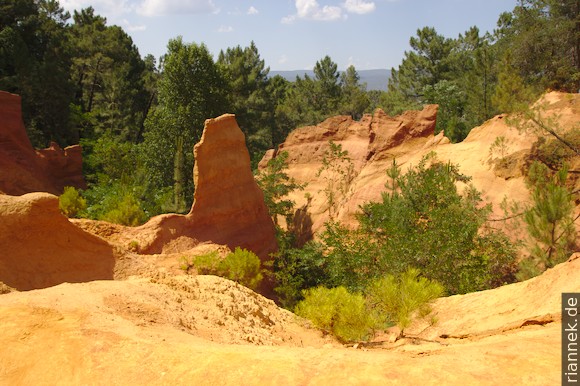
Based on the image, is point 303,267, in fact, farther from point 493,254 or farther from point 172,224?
point 493,254

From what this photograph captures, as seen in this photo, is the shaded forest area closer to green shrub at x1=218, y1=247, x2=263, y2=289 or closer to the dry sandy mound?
green shrub at x1=218, y1=247, x2=263, y2=289

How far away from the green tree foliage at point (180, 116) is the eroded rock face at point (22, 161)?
13.7ft

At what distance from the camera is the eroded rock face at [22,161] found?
20.3 metres

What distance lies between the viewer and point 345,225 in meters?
22.0

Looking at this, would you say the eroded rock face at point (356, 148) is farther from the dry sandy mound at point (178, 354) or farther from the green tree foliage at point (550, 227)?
the dry sandy mound at point (178, 354)

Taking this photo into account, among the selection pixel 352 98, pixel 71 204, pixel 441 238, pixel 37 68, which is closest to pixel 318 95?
pixel 352 98

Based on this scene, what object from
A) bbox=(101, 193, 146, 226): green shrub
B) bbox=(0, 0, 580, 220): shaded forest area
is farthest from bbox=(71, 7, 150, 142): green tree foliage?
bbox=(101, 193, 146, 226): green shrub

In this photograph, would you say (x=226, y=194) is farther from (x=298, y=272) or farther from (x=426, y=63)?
(x=426, y=63)

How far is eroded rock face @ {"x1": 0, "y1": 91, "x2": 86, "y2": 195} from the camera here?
20.3 metres

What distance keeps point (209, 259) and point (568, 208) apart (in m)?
9.41

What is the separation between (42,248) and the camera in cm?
969

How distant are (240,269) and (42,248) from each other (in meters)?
5.59

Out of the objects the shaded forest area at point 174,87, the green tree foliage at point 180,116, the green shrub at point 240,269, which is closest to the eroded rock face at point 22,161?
the shaded forest area at point 174,87

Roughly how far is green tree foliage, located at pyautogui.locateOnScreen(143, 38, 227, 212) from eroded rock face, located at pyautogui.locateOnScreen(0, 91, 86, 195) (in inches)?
164
